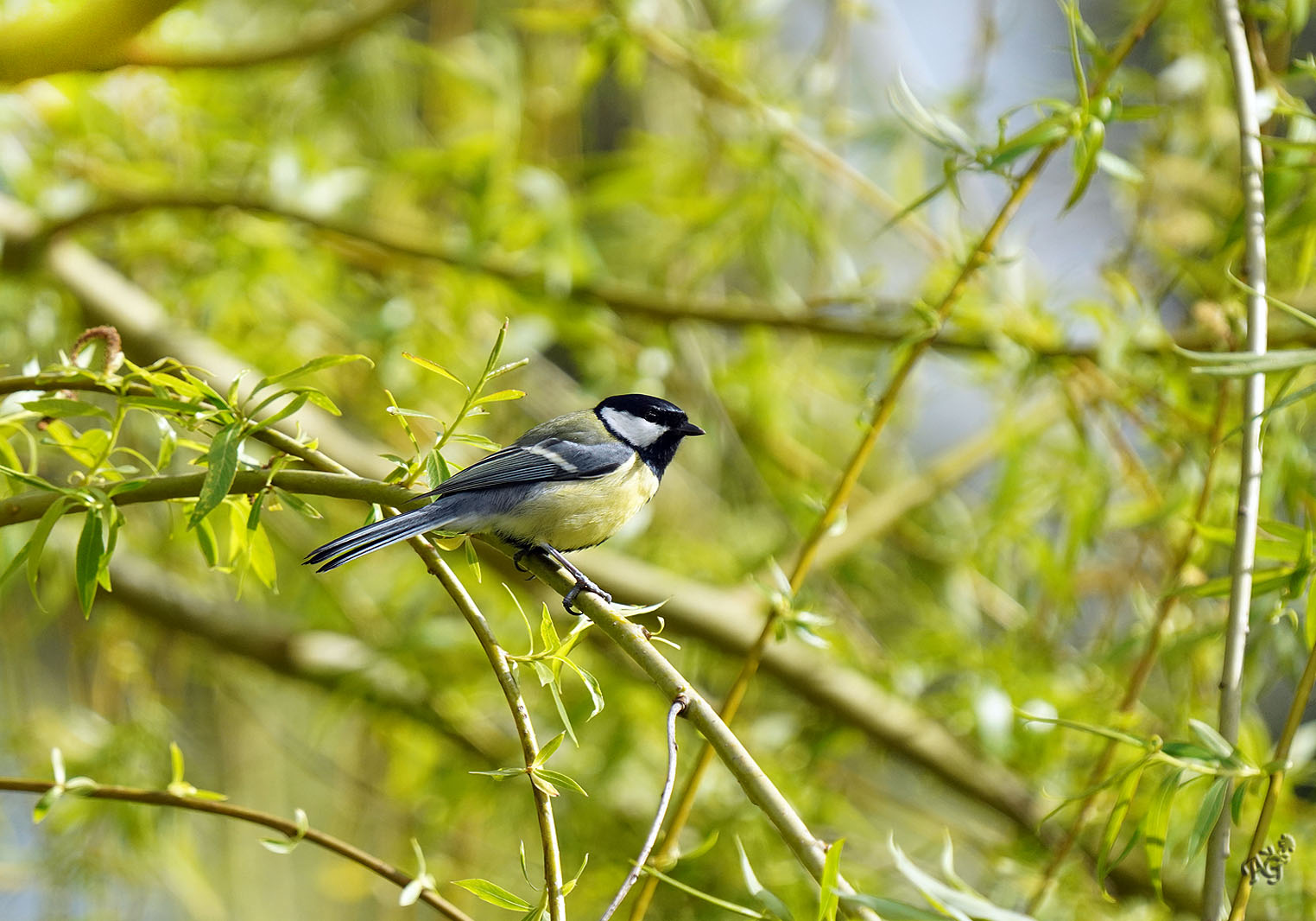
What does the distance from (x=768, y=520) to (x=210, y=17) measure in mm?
2610

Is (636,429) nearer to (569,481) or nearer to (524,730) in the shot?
(569,481)

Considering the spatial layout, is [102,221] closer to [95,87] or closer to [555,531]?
[95,87]

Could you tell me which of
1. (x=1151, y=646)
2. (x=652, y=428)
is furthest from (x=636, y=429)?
(x=1151, y=646)

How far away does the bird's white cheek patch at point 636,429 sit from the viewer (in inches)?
90.9

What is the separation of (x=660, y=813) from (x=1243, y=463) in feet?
2.58

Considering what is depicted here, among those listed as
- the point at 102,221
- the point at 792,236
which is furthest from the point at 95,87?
the point at 792,236

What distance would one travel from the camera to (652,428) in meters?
2.32

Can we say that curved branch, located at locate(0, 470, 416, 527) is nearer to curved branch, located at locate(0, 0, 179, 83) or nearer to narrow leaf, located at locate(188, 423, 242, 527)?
narrow leaf, located at locate(188, 423, 242, 527)

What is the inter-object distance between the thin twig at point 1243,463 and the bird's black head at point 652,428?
1.08 metres

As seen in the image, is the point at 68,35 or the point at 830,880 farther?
the point at 68,35

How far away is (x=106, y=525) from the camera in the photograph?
1.14m

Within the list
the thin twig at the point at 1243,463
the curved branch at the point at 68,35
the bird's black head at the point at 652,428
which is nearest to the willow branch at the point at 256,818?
the thin twig at the point at 1243,463

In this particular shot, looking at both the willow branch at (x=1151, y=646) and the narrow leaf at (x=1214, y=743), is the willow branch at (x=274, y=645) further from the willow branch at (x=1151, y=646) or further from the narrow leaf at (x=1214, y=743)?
the narrow leaf at (x=1214, y=743)

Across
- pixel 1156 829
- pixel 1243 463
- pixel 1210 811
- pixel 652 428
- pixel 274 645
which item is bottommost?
pixel 274 645
